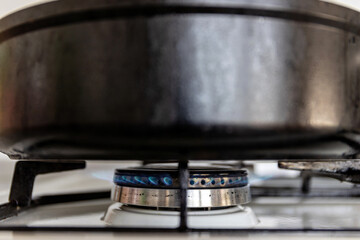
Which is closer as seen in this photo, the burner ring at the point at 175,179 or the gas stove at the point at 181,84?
the gas stove at the point at 181,84

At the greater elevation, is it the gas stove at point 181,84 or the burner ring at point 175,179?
the gas stove at point 181,84

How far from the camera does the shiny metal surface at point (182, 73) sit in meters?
0.35

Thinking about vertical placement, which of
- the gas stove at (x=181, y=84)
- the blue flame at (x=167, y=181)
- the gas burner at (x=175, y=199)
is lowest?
the gas burner at (x=175, y=199)

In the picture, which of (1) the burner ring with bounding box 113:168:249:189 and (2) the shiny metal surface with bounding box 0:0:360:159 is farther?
(1) the burner ring with bounding box 113:168:249:189

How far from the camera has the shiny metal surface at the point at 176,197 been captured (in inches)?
18.4

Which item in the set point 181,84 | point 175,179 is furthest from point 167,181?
point 181,84

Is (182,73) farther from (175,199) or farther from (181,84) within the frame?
(175,199)

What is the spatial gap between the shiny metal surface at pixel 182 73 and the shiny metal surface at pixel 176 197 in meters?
0.09

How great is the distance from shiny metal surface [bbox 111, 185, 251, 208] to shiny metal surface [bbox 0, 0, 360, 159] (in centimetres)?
9

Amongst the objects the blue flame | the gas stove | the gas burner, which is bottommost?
the gas burner

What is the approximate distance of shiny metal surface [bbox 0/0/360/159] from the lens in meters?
0.35

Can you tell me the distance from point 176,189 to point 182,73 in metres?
0.18

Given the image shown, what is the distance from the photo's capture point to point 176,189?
47 cm

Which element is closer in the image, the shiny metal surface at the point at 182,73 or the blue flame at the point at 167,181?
Answer: the shiny metal surface at the point at 182,73
